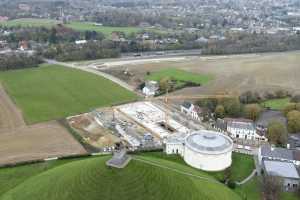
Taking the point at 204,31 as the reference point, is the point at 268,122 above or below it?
below

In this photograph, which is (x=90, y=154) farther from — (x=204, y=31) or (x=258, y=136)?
(x=204, y=31)

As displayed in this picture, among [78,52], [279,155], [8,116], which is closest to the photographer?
[279,155]

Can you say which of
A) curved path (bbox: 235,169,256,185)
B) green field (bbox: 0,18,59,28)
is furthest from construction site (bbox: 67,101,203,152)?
green field (bbox: 0,18,59,28)

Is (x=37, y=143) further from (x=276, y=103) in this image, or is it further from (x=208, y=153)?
(x=276, y=103)

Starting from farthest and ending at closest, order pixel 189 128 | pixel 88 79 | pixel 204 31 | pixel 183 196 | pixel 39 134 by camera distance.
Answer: pixel 204 31 < pixel 88 79 < pixel 189 128 < pixel 39 134 < pixel 183 196

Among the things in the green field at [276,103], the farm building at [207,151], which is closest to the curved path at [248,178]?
the farm building at [207,151]

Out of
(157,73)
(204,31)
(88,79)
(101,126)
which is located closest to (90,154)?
(101,126)

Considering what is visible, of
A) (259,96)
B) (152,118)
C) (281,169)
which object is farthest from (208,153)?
(259,96)
